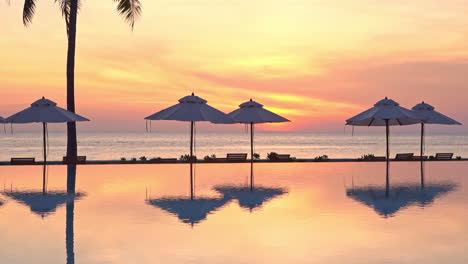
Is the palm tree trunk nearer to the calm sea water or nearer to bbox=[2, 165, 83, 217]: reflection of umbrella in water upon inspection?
bbox=[2, 165, 83, 217]: reflection of umbrella in water

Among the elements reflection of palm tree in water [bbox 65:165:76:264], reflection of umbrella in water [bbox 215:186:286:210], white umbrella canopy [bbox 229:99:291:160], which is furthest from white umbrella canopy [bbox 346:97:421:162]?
reflection of palm tree in water [bbox 65:165:76:264]

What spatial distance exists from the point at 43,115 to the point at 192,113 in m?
6.40

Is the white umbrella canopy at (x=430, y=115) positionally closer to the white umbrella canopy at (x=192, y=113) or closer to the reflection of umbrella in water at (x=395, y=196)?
the white umbrella canopy at (x=192, y=113)

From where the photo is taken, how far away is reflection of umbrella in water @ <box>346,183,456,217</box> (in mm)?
14625

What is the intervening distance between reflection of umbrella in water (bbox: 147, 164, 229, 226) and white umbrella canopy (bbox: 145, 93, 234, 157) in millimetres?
9509

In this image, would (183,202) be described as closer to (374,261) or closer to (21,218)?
(21,218)

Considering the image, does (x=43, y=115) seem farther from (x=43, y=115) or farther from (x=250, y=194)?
(x=250, y=194)

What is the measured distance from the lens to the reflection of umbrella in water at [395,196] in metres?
14.6

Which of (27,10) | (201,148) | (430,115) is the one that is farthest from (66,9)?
(201,148)

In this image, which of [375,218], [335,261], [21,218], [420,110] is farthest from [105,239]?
[420,110]

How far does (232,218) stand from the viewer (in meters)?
12.8

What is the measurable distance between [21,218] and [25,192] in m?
4.77

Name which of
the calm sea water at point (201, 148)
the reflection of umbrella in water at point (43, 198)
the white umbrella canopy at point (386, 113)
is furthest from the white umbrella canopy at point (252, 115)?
the calm sea water at point (201, 148)

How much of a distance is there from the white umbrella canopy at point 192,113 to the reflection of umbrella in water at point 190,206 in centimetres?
951
